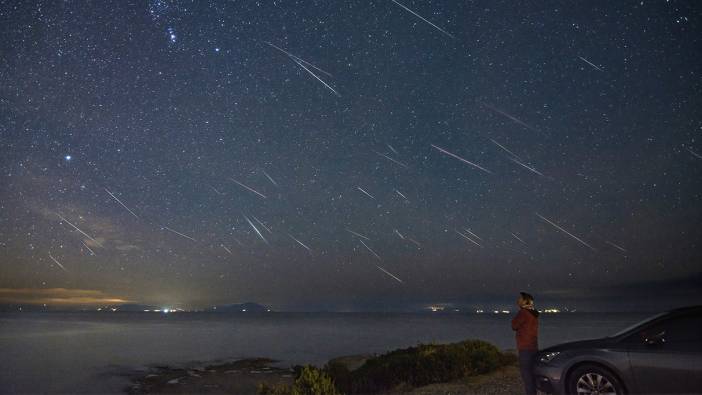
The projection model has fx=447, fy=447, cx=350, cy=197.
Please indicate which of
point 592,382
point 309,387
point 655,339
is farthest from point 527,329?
point 309,387

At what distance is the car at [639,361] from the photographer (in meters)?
7.12

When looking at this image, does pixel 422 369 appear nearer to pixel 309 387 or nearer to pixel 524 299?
pixel 309 387

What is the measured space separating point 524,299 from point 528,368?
1322mm

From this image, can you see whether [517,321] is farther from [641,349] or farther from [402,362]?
[402,362]

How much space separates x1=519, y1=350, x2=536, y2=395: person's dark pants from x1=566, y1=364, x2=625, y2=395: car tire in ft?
2.56

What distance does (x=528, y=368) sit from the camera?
28.8 ft

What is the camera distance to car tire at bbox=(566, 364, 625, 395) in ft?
24.9

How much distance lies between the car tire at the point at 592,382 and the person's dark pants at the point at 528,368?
0.78 meters

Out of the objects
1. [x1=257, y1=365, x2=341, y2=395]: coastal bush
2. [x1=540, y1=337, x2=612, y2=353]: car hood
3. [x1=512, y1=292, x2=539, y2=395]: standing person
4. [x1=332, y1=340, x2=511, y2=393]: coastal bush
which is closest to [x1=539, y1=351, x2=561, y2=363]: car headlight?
[x1=540, y1=337, x2=612, y2=353]: car hood

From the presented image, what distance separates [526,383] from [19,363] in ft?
126

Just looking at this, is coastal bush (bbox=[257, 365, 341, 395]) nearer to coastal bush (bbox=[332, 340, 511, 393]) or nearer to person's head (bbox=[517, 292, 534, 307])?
coastal bush (bbox=[332, 340, 511, 393])

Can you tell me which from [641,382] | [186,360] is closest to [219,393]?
[641,382]

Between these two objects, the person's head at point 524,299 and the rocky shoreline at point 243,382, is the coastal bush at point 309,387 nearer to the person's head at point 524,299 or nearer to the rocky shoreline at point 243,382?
the rocky shoreline at point 243,382

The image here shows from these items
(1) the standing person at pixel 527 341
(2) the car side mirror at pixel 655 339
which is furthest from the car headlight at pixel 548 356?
(2) the car side mirror at pixel 655 339
